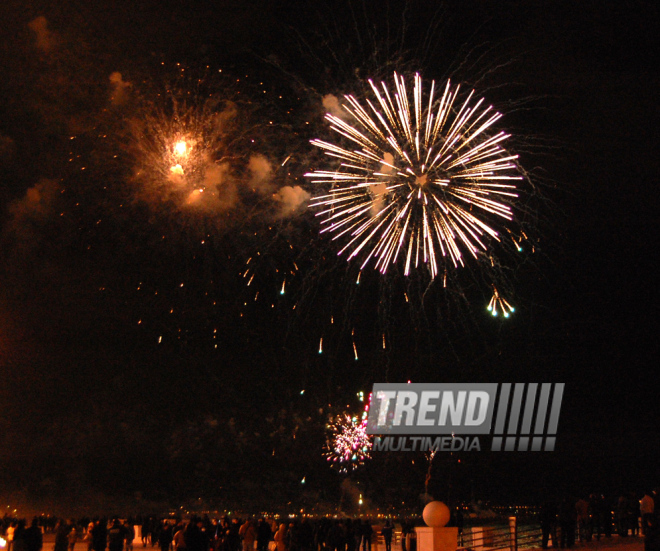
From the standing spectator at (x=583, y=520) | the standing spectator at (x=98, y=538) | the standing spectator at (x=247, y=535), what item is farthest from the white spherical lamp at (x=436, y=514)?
the standing spectator at (x=98, y=538)

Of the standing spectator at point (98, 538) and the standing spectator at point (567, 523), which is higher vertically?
the standing spectator at point (567, 523)

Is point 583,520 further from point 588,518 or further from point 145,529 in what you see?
point 145,529

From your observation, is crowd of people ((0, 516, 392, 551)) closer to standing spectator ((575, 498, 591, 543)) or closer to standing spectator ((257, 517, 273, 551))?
standing spectator ((257, 517, 273, 551))

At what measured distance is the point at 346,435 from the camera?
124 feet

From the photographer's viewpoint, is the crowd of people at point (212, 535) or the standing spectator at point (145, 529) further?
the standing spectator at point (145, 529)

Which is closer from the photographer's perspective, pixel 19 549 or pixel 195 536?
pixel 19 549

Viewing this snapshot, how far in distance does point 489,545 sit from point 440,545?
4.18 meters

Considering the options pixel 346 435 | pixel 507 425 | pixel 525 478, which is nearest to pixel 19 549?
pixel 507 425

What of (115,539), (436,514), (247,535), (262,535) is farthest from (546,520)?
(115,539)

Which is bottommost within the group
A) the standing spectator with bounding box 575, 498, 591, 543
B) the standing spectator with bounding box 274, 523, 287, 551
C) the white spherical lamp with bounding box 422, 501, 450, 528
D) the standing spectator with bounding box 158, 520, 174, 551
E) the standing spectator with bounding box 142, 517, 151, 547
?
the standing spectator with bounding box 142, 517, 151, 547

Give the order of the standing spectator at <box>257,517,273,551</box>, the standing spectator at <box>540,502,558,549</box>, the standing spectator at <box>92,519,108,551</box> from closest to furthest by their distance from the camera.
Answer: the standing spectator at <box>92,519,108,551</box>
the standing spectator at <box>540,502,558,549</box>
the standing spectator at <box>257,517,273,551</box>

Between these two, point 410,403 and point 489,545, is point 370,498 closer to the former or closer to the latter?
point 410,403

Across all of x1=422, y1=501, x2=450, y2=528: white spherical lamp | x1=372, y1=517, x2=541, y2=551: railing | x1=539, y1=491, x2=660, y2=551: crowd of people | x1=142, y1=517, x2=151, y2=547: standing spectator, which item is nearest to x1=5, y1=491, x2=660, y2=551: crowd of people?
x1=539, y1=491, x2=660, y2=551: crowd of people

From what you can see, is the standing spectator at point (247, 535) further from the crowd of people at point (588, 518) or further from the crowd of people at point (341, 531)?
the crowd of people at point (588, 518)
